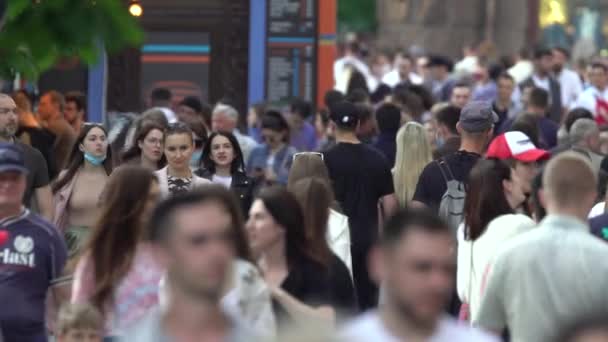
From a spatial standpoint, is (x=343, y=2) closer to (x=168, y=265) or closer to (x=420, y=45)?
Answer: (x=420, y=45)

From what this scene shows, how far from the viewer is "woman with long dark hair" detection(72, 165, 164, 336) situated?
26.7 feet

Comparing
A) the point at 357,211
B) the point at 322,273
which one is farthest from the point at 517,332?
the point at 357,211

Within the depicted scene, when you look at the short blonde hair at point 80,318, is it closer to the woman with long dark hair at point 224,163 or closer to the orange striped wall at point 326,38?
the woman with long dark hair at point 224,163

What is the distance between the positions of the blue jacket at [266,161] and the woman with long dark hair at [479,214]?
23.4 feet

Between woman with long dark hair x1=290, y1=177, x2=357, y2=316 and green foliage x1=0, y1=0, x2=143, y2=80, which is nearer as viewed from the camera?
green foliage x1=0, y1=0, x2=143, y2=80

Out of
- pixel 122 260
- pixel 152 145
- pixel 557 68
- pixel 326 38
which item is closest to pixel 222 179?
pixel 152 145

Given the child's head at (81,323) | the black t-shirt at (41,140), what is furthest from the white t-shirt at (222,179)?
the child's head at (81,323)

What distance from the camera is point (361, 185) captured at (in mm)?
13297

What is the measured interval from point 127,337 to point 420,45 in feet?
139

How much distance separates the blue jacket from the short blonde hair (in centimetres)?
903

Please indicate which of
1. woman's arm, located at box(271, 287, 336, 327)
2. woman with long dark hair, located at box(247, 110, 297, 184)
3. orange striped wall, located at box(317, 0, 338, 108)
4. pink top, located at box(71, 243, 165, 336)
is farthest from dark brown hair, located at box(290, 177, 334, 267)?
orange striped wall, located at box(317, 0, 338, 108)

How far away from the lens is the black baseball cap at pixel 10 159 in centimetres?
950

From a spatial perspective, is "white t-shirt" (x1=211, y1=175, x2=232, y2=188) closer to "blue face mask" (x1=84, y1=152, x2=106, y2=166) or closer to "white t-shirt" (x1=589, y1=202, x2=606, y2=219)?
"blue face mask" (x1=84, y1=152, x2=106, y2=166)

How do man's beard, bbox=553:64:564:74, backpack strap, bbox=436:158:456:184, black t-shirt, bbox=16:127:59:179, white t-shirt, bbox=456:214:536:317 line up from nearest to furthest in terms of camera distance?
white t-shirt, bbox=456:214:536:317 → backpack strap, bbox=436:158:456:184 → black t-shirt, bbox=16:127:59:179 → man's beard, bbox=553:64:564:74
